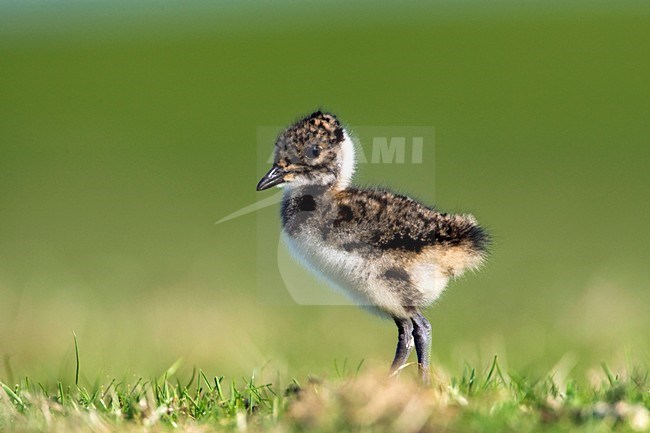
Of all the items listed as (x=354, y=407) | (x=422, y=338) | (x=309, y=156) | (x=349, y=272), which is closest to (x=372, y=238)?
(x=349, y=272)

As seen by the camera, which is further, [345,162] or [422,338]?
[345,162]

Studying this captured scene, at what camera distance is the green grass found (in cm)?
387

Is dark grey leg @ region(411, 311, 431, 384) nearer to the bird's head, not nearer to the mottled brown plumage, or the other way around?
the mottled brown plumage

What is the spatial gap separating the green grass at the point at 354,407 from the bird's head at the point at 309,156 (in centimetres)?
101

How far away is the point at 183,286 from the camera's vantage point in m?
11.1

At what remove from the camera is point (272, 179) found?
5.47m

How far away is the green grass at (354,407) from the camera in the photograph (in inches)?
152

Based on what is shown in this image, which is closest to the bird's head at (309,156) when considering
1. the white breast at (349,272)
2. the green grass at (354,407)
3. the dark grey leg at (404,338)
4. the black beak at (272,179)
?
the black beak at (272,179)

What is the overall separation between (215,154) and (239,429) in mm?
16732

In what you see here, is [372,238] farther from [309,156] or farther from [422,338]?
[309,156]

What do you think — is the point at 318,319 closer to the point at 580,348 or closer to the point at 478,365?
the point at 580,348

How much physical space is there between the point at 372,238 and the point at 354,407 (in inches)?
49.6

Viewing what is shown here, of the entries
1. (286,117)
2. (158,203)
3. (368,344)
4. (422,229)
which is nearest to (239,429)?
(422,229)

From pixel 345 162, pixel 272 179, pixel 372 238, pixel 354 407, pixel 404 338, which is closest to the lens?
pixel 354 407
